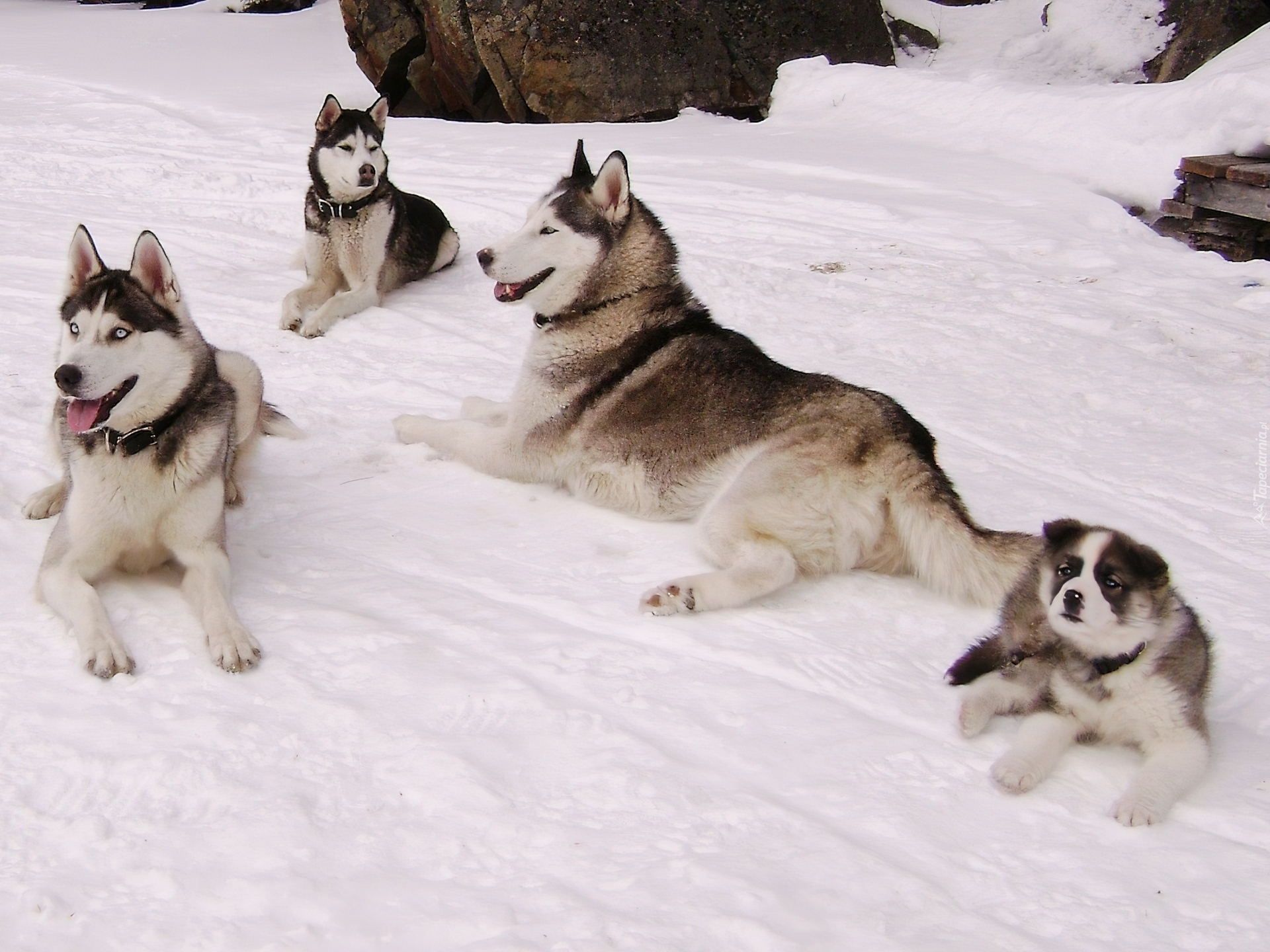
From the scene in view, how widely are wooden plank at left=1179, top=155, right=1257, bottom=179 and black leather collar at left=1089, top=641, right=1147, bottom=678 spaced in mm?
5436

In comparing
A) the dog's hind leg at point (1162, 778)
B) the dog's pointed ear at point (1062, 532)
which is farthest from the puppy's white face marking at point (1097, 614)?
the dog's hind leg at point (1162, 778)

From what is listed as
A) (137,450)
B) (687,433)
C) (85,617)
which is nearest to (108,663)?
(85,617)

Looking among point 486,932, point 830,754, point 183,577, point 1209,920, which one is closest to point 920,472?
point 830,754

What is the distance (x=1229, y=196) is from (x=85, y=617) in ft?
23.0

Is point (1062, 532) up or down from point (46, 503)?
up

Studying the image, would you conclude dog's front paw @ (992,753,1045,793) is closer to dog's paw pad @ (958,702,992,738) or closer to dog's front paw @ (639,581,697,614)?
dog's paw pad @ (958,702,992,738)

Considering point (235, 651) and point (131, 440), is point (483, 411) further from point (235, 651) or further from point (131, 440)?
point (235, 651)

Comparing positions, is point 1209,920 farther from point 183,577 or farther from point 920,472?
point 183,577

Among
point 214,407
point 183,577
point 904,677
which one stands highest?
point 214,407

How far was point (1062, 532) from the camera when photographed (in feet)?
9.78

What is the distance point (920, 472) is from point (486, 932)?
2.11 m

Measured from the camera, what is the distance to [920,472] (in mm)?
3631

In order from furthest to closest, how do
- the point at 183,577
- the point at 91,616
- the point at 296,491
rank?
the point at 296,491 < the point at 183,577 < the point at 91,616

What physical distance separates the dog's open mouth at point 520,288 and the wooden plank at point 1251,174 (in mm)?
4955
